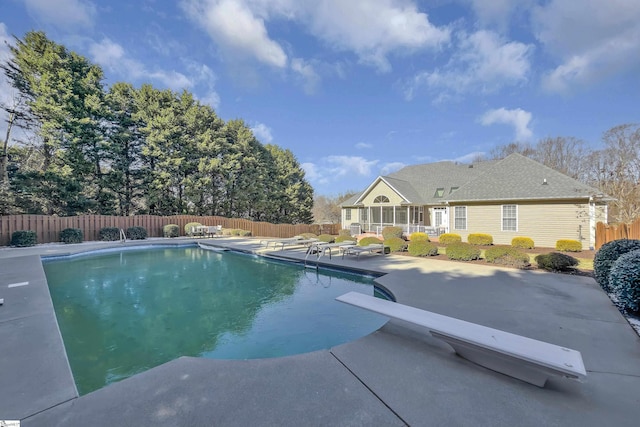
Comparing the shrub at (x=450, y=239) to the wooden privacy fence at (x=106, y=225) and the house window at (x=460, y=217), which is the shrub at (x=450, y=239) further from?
the wooden privacy fence at (x=106, y=225)

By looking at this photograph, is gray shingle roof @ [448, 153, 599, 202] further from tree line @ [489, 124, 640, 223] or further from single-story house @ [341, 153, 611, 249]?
tree line @ [489, 124, 640, 223]

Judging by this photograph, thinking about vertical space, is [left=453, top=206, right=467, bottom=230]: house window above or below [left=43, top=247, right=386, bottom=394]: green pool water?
above

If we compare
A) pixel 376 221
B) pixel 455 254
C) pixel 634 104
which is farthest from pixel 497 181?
pixel 634 104

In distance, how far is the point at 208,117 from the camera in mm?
27594

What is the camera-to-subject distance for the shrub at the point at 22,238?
1405 cm

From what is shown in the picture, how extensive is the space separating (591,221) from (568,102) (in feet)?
40.8

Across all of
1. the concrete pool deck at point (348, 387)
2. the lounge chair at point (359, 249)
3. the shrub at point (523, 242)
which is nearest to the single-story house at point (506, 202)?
the shrub at point (523, 242)

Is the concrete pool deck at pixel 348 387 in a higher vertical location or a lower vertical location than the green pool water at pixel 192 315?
higher

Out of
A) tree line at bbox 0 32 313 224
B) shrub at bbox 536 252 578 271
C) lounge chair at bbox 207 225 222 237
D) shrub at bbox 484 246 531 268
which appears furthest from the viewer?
lounge chair at bbox 207 225 222 237

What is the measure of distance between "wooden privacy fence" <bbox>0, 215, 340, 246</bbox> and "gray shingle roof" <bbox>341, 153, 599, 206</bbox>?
597 centimetres

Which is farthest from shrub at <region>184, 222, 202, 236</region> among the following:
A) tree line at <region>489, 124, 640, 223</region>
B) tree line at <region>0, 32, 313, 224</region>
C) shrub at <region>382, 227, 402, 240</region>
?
tree line at <region>489, 124, 640, 223</region>

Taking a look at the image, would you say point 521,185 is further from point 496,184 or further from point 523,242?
point 523,242

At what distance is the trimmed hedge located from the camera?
11.8 meters

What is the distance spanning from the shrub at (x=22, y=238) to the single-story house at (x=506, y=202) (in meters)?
18.8
